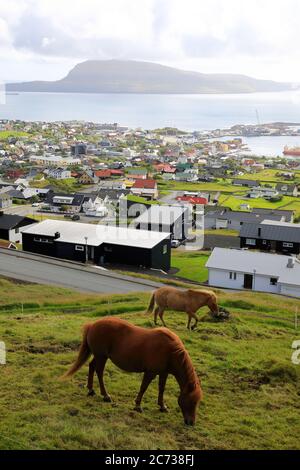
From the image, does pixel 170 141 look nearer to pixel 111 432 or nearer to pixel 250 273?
pixel 250 273

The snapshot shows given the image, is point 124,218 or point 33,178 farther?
point 33,178

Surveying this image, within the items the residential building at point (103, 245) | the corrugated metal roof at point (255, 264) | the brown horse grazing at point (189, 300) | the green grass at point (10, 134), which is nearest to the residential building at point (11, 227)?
the residential building at point (103, 245)

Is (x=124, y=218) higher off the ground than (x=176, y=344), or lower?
lower

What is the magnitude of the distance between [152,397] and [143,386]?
2.79ft

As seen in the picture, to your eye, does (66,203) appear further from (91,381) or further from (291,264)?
(91,381)

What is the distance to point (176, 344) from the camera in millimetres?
6230

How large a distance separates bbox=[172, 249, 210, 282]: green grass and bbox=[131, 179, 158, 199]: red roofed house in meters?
33.8

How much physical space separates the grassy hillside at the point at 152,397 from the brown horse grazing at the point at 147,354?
43cm

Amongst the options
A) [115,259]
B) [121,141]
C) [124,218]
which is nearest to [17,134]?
[121,141]

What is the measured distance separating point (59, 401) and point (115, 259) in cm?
2302

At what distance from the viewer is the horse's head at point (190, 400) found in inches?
245

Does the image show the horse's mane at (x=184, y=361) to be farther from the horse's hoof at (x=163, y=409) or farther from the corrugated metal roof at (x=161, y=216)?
the corrugated metal roof at (x=161, y=216)

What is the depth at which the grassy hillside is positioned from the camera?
19.8ft

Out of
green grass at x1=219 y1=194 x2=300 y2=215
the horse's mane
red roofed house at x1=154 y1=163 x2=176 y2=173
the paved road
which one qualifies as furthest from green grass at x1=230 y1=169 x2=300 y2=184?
the horse's mane
